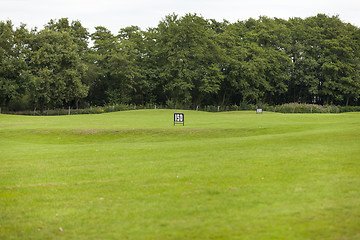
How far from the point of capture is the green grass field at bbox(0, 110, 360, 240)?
28.8 feet

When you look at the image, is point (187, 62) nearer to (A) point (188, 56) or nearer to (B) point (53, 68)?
(A) point (188, 56)

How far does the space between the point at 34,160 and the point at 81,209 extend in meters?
8.78

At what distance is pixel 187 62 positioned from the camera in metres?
78.1

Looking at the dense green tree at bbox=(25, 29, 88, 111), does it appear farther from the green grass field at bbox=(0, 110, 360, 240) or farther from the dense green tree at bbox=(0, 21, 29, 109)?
the green grass field at bbox=(0, 110, 360, 240)

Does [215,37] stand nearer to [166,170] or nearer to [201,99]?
[201,99]

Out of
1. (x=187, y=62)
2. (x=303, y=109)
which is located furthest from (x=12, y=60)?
(x=303, y=109)

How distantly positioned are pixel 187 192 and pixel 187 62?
2674 inches

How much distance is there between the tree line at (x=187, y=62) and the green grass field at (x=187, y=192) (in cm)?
5444

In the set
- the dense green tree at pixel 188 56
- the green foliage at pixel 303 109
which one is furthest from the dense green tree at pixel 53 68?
the green foliage at pixel 303 109

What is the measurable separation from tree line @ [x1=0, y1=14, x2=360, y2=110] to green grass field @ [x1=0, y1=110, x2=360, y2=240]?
54.4 meters

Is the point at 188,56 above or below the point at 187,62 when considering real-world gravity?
above

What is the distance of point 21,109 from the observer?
79.0 m

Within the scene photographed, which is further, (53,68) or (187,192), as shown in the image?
(53,68)

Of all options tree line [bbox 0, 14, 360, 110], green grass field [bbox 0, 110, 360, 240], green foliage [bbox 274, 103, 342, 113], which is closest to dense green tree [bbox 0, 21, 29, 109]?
tree line [bbox 0, 14, 360, 110]
